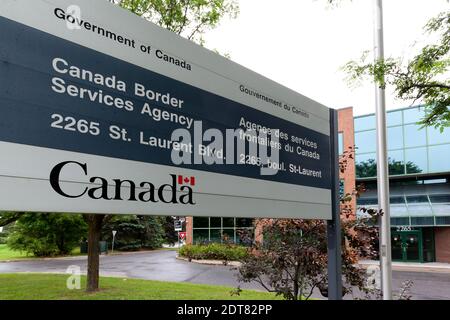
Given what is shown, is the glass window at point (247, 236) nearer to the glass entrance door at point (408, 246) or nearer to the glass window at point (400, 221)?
the glass window at point (400, 221)

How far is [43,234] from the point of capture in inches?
1378

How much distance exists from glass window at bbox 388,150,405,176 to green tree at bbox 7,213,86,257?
24.4 m

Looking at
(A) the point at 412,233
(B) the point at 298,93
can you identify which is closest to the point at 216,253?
(A) the point at 412,233

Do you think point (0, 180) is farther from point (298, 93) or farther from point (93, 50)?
point (298, 93)

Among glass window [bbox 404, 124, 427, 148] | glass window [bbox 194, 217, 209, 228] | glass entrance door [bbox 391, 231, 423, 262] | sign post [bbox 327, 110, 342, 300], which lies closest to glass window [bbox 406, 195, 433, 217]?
glass entrance door [bbox 391, 231, 423, 262]

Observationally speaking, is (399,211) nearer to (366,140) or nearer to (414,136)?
(414,136)

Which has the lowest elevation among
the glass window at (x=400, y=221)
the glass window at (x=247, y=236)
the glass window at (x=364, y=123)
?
the glass window at (x=400, y=221)

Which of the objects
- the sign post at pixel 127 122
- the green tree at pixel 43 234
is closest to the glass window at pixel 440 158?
the green tree at pixel 43 234

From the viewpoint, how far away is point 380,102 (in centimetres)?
909

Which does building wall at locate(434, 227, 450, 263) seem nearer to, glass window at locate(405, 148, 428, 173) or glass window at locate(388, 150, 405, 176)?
glass window at locate(405, 148, 428, 173)

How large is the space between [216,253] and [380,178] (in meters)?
20.6

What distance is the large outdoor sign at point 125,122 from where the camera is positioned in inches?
88.4

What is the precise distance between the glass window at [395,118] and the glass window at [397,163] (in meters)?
2.03

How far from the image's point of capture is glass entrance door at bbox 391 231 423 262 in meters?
Answer: 29.2
